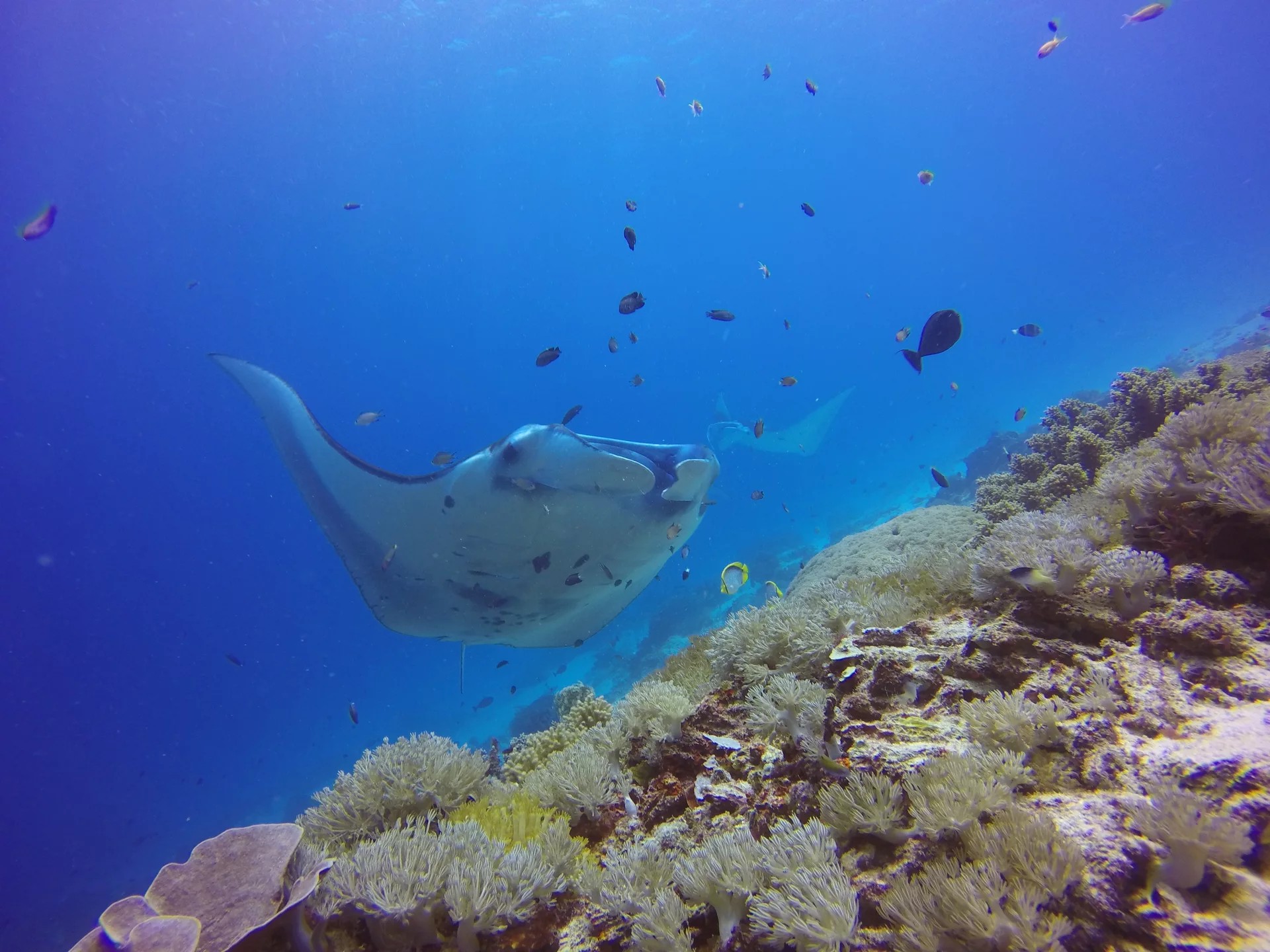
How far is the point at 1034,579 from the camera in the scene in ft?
7.48

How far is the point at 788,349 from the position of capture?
341ft

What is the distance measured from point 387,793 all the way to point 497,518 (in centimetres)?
235

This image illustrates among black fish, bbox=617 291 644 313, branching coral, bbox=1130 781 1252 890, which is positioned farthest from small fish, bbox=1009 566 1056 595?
black fish, bbox=617 291 644 313

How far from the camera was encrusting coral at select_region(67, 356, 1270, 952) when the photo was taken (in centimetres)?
124

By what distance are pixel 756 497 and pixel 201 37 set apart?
43631 mm

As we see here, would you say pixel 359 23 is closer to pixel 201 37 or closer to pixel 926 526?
pixel 201 37

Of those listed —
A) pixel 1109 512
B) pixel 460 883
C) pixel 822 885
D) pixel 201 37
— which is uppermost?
pixel 201 37

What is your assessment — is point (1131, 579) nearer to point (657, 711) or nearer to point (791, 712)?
point (791, 712)

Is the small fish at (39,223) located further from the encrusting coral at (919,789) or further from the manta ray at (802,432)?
the manta ray at (802,432)

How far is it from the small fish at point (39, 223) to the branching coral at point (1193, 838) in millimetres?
14224

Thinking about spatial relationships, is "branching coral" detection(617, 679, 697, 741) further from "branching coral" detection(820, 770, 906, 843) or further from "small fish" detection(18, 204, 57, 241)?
"small fish" detection(18, 204, 57, 241)

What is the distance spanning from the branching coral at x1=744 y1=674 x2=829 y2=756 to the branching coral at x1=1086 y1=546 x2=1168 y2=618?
1.28 meters

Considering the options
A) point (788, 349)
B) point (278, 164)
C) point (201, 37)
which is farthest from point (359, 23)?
point (788, 349)

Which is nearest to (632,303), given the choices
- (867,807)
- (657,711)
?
(657,711)
